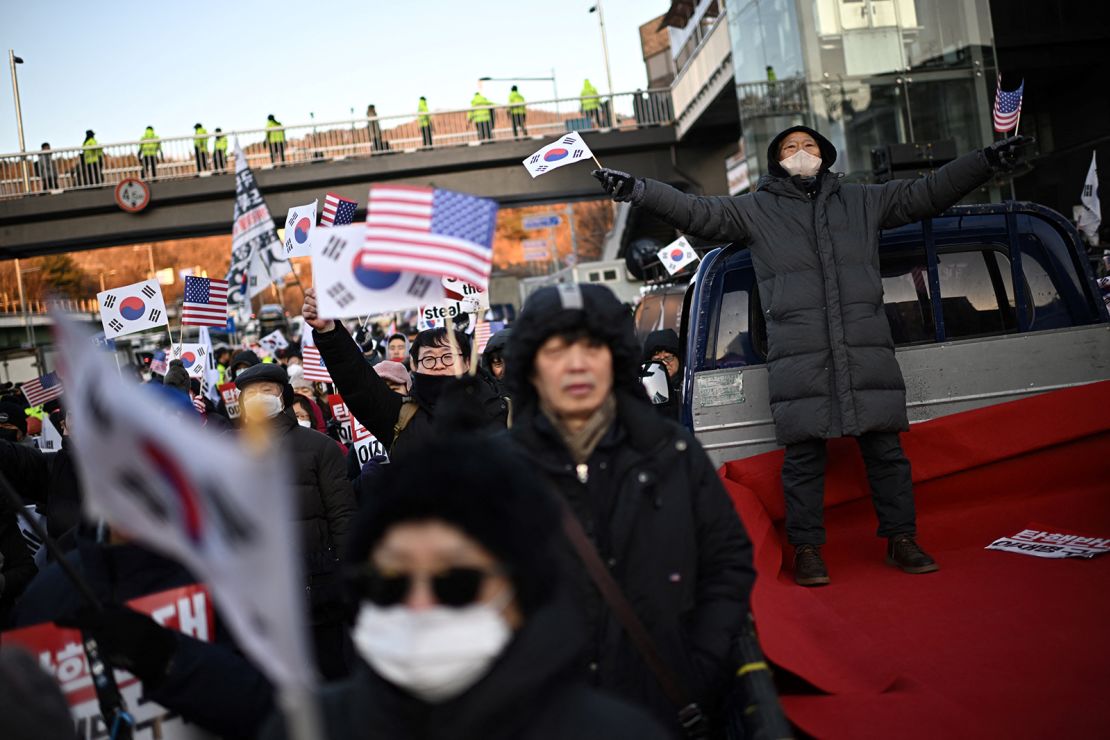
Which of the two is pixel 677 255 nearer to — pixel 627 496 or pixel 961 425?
pixel 961 425

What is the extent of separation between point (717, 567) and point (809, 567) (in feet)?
7.84

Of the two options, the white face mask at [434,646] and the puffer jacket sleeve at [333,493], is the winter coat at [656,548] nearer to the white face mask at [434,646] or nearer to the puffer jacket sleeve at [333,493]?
the white face mask at [434,646]

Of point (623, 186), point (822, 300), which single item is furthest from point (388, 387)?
point (822, 300)

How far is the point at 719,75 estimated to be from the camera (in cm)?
2684

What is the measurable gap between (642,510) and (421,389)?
279cm

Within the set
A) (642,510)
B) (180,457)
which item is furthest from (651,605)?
(180,457)

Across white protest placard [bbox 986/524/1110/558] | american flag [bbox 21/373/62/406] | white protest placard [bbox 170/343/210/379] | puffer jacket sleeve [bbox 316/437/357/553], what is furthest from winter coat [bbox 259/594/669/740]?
white protest placard [bbox 170/343/210/379]

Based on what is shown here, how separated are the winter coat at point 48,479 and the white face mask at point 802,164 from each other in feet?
13.7

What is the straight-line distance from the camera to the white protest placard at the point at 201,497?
1.38m

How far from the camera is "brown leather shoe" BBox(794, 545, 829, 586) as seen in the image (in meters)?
5.26

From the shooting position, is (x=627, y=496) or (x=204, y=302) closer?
(x=627, y=496)

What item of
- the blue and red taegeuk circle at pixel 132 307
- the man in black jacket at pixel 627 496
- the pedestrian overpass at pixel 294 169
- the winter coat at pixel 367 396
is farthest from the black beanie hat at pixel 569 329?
the pedestrian overpass at pixel 294 169

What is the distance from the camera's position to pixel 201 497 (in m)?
1.43

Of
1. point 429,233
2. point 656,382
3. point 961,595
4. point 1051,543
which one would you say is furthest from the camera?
point 656,382
